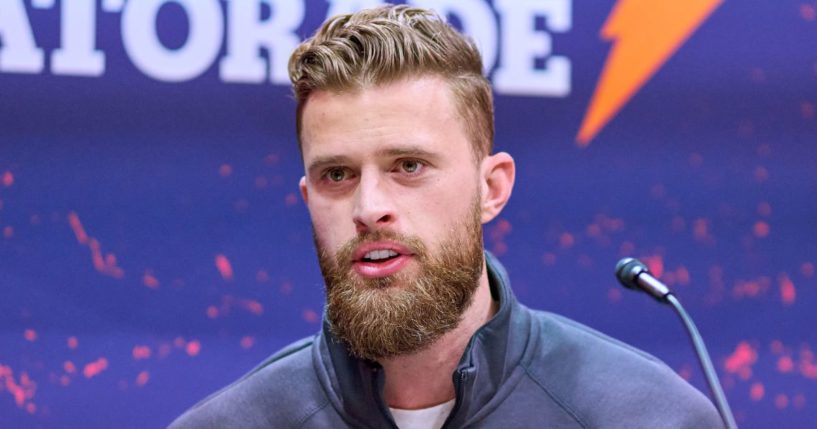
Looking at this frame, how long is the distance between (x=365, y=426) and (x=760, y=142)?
1.23 m

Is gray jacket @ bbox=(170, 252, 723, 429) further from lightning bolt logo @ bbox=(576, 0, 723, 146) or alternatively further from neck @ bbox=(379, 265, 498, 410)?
lightning bolt logo @ bbox=(576, 0, 723, 146)

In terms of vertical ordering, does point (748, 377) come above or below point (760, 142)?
below

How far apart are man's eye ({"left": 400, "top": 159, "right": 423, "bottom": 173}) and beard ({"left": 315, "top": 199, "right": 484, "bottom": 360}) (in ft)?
0.37

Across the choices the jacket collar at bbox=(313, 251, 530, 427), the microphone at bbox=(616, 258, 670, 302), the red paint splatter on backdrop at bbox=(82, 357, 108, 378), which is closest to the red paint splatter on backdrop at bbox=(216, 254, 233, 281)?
the red paint splatter on backdrop at bbox=(82, 357, 108, 378)

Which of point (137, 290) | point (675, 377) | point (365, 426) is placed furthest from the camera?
point (137, 290)

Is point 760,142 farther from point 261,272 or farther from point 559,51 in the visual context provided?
point 261,272

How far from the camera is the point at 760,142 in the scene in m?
2.40

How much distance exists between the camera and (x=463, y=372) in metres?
1.67

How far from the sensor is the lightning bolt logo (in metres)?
2.37

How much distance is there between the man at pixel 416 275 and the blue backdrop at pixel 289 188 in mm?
524

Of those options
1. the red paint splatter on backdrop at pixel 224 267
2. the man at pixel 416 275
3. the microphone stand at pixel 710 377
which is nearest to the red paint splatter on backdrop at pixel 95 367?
the red paint splatter on backdrop at pixel 224 267

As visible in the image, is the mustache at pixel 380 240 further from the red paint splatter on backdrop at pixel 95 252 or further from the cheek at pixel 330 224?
the red paint splatter on backdrop at pixel 95 252

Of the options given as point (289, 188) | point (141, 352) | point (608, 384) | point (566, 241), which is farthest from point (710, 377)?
point (141, 352)

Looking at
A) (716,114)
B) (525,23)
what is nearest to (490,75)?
(525,23)
